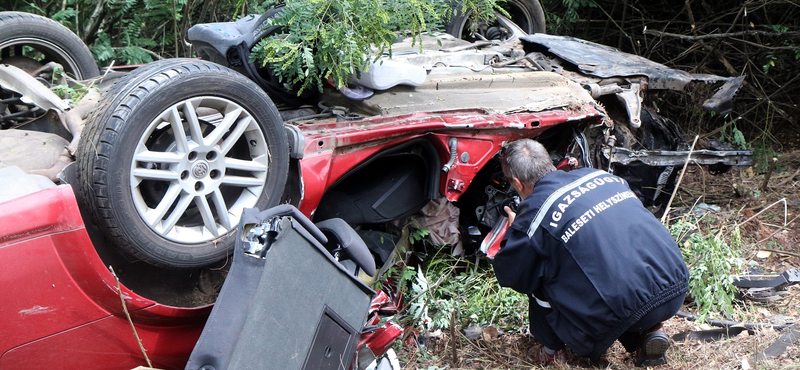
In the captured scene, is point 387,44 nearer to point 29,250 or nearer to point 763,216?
point 29,250

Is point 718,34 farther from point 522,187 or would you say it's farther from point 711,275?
point 522,187

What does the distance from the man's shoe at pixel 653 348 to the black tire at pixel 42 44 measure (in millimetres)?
3489

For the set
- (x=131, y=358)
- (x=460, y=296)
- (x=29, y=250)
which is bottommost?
(x=460, y=296)

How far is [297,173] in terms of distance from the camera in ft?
9.84

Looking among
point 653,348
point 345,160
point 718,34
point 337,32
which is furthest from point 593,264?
point 718,34

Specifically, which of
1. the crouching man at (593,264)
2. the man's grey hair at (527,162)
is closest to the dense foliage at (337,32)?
the man's grey hair at (527,162)

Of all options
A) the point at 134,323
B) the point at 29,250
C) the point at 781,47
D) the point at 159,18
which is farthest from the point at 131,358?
the point at 781,47

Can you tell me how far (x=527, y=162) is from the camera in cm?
328

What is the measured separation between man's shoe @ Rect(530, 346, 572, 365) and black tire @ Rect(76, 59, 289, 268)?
163cm

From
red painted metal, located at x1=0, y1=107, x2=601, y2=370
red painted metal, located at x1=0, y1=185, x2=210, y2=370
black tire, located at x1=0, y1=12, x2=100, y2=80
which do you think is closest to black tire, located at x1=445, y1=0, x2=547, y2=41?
black tire, located at x1=0, y1=12, x2=100, y2=80

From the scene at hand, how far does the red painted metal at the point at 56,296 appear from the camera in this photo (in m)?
1.99

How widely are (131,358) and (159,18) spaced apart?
4.89 meters

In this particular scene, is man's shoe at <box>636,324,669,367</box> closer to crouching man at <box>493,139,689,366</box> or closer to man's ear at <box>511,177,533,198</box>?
crouching man at <box>493,139,689,366</box>

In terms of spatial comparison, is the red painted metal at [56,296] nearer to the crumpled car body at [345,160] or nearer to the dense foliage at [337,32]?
the crumpled car body at [345,160]
